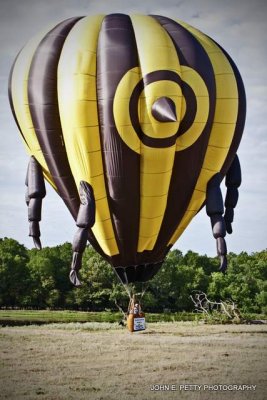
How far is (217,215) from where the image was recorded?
1048 centimetres

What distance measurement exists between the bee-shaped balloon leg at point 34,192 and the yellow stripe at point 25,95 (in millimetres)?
172

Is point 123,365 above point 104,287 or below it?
below

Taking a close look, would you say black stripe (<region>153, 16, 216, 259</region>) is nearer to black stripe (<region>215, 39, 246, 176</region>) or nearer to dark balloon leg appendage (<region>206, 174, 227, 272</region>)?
dark balloon leg appendage (<region>206, 174, 227, 272</region>)

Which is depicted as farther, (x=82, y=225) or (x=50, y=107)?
(x=50, y=107)

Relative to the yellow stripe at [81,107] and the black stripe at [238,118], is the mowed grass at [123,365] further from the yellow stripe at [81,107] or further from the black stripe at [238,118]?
the black stripe at [238,118]

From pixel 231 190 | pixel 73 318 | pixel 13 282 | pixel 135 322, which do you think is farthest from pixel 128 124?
pixel 13 282

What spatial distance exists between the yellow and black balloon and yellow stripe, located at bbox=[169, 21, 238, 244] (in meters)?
0.02

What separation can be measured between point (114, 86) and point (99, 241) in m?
3.37

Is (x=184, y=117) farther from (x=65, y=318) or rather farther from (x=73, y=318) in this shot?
(x=65, y=318)

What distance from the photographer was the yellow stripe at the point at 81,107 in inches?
383

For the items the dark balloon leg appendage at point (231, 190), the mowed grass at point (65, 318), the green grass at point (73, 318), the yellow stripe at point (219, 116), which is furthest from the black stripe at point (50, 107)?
the mowed grass at point (65, 318)

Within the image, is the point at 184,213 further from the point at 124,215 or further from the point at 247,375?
the point at 247,375

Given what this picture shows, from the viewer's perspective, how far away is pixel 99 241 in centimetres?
1111

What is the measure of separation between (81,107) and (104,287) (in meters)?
27.6
